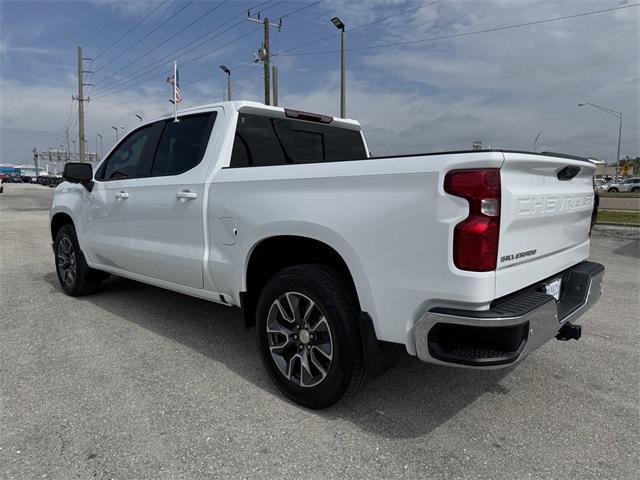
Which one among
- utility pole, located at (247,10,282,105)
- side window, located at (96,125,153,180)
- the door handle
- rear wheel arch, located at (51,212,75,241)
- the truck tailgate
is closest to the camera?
the truck tailgate

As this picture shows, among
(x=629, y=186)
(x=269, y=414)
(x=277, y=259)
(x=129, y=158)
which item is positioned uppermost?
(x=629, y=186)

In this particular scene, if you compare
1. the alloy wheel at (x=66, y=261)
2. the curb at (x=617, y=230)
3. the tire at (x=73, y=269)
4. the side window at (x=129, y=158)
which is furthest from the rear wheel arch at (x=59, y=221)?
the curb at (x=617, y=230)

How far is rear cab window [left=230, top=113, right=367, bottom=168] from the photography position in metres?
3.71

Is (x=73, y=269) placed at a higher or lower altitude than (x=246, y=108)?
lower

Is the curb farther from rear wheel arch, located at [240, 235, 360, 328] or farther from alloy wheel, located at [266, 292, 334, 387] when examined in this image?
alloy wheel, located at [266, 292, 334, 387]

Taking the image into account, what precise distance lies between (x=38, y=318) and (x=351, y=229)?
148 inches

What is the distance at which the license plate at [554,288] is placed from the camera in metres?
2.75

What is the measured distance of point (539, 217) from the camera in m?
2.54

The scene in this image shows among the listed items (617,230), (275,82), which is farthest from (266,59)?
(617,230)

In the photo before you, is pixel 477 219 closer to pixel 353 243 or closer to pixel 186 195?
pixel 353 243

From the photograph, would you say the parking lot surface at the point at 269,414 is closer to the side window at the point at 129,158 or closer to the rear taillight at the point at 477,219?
the rear taillight at the point at 477,219

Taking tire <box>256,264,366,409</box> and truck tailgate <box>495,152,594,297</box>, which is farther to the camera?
tire <box>256,264,366,409</box>

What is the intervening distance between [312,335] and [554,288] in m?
1.49

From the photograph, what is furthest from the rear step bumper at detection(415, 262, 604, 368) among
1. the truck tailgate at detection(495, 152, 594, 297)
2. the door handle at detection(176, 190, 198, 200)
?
the door handle at detection(176, 190, 198, 200)
